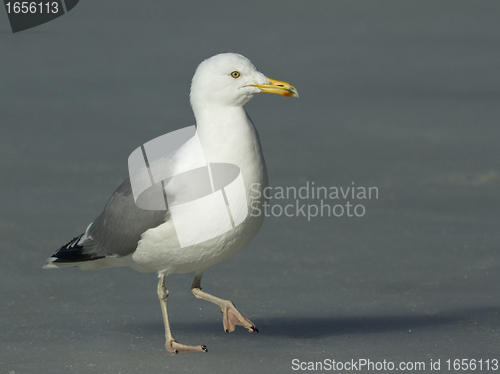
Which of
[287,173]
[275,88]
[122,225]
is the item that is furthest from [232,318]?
[287,173]

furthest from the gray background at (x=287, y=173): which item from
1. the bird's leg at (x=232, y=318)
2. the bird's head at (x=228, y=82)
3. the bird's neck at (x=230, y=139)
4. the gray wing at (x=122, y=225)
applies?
the bird's head at (x=228, y=82)

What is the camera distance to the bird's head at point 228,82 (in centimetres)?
451

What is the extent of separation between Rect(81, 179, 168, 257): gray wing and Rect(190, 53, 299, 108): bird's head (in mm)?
786

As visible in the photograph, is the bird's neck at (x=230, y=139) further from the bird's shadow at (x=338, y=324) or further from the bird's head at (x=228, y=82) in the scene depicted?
the bird's shadow at (x=338, y=324)

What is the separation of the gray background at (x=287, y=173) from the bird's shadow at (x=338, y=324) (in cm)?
2

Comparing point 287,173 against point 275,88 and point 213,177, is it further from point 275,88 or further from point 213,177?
point 213,177

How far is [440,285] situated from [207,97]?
2675 mm

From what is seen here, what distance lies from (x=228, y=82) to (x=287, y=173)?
14.3 ft

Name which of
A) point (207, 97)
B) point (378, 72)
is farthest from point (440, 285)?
point (378, 72)

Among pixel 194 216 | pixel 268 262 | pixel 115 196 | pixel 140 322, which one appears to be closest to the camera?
pixel 194 216

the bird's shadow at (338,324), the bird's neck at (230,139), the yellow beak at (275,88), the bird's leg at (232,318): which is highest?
the yellow beak at (275,88)

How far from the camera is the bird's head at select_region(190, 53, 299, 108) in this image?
14.8 feet

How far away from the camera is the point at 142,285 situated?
6.11 meters

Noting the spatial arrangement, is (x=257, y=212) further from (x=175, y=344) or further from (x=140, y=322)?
(x=140, y=322)
